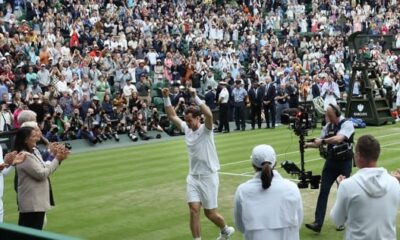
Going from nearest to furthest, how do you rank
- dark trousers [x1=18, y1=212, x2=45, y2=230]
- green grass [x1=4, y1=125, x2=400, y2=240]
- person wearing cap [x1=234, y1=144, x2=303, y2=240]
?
1. person wearing cap [x1=234, y1=144, x2=303, y2=240]
2. dark trousers [x1=18, y1=212, x2=45, y2=230]
3. green grass [x1=4, y1=125, x2=400, y2=240]

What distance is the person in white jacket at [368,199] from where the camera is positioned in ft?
20.6

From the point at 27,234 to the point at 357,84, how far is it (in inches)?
1107

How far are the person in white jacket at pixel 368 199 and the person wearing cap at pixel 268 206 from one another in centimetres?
40

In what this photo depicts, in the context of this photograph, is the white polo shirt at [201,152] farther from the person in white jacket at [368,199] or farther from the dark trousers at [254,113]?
the dark trousers at [254,113]

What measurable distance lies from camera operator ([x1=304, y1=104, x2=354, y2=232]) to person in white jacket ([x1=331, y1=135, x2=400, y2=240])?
4.46 metres

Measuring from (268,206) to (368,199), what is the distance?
0.87 m

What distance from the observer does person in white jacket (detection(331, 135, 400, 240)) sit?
6.29 metres

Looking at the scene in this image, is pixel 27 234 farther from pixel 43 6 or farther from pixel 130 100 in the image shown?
pixel 43 6

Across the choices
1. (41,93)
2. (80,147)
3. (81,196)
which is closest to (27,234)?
(81,196)

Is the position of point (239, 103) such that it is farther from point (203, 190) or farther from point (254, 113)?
point (203, 190)

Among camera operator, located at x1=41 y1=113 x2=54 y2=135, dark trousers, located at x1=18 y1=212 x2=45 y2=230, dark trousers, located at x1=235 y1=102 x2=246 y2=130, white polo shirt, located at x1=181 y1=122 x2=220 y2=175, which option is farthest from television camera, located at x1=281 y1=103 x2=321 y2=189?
dark trousers, located at x1=235 y1=102 x2=246 y2=130

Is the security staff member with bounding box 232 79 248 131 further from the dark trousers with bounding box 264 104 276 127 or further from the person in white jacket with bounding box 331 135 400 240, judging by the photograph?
the person in white jacket with bounding box 331 135 400 240

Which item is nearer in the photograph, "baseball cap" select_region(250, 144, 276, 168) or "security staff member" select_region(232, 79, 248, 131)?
"baseball cap" select_region(250, 144, 276, 168)

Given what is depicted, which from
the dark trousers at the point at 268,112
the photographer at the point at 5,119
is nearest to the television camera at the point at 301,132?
the photographer at the point at 5,119
